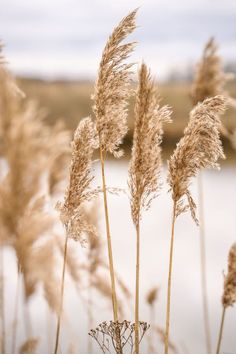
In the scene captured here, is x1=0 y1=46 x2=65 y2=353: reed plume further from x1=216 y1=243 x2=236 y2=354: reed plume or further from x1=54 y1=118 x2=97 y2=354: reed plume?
x1=216 y1=243 x2=236 y2=354: reed plume

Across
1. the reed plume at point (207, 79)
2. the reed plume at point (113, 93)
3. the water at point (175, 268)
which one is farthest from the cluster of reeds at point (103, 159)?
the reed plume at point (207, 79)

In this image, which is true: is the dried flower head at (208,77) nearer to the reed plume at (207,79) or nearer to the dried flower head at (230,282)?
the reed plume at (207,79)

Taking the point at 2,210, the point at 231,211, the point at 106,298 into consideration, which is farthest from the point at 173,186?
the point at 231,211

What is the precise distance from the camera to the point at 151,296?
199 inches

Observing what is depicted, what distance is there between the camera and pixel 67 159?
14.6 ft

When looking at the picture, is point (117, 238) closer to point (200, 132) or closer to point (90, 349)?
point (90, 349)

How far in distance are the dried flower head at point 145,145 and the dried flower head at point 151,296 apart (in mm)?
2684

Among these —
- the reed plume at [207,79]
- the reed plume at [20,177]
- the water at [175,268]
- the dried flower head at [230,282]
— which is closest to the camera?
the reed plume at [20,177]

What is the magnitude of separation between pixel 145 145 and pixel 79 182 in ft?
1.15

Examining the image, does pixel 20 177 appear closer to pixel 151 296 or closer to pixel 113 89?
pixel 113 89

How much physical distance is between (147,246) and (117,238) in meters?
0.83

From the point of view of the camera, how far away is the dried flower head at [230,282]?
9.74 ft

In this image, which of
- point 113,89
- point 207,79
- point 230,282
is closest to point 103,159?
point 113,89

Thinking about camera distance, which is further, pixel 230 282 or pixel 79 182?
pixel 230 282
